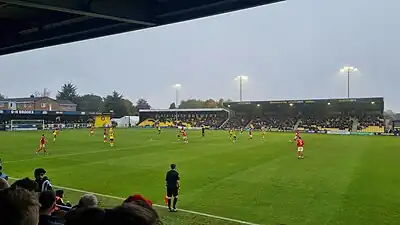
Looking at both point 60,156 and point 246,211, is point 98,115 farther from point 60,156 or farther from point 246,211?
point 246,211

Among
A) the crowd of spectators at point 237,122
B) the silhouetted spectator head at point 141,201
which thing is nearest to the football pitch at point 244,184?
the silhouetted spectator head at point 141,201

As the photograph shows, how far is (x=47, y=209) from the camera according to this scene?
3979mm

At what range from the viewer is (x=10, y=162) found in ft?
81.0

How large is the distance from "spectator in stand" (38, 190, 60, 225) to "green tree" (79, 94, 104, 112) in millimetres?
136105

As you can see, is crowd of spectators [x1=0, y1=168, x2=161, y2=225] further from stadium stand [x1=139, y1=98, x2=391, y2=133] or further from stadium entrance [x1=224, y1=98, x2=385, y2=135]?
stadium stand [x1=139, y1=98, x2=391, y2=133]

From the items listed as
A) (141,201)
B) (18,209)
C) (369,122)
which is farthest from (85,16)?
(369,122)

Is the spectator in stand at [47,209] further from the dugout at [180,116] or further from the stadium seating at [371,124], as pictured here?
the dugout at [180,116]

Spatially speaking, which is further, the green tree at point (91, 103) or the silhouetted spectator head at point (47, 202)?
the green tree at point (91, 103)

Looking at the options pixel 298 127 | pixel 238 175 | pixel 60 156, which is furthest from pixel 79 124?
pixel 238 175

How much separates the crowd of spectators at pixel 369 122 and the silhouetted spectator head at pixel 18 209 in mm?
82780

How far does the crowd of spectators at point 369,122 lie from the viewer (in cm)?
7812

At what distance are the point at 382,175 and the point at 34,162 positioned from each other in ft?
68.6

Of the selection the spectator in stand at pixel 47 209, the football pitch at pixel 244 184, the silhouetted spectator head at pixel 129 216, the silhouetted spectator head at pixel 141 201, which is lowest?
the football pitch at pixel 244 184

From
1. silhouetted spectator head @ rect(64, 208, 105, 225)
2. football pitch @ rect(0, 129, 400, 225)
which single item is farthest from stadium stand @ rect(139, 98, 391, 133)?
silhouetted spectator head @ rect(64, 208, 105, 225)
